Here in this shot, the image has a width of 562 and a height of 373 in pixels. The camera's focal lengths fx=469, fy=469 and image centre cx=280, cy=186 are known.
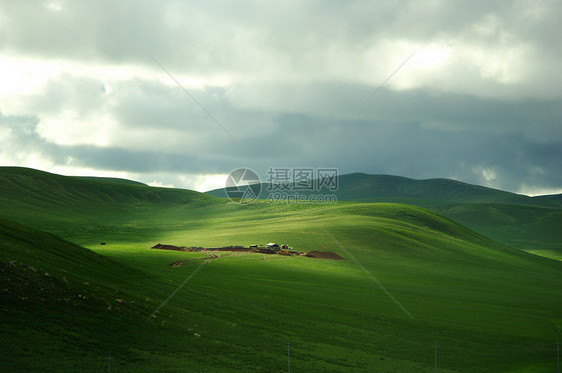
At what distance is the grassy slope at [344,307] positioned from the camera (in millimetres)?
27031

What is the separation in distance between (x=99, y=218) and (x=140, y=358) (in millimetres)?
146268

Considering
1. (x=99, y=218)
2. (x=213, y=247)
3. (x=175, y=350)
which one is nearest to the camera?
(x=175, y=350)

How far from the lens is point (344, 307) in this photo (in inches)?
1658

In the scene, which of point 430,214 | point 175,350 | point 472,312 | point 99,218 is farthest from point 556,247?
point 175,350

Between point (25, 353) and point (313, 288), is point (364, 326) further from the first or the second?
point (25, 353)

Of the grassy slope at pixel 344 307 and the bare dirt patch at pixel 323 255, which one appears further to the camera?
the bare dirt patch at pixel 323 255

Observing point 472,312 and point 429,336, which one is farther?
point 472,312

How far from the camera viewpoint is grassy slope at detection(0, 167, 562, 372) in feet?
88.7

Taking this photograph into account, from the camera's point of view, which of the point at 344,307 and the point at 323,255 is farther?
the point at 323,255

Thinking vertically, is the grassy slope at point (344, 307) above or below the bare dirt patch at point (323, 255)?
below

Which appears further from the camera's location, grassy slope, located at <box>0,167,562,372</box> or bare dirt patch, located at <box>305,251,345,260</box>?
bare dirt patch, located at <box>305,251,345,260</box>

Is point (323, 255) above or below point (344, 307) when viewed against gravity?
above

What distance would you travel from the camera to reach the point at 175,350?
25.2 metres

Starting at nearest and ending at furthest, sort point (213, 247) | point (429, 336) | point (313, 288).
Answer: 1. point (429, 336)
2. point (313, 288)
3. point (213, 247)
